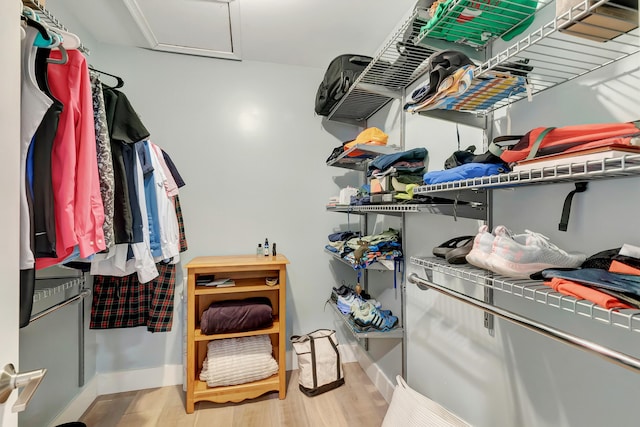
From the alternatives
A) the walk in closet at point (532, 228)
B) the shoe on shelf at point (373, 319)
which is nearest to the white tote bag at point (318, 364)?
the shoe on shelf at point (373, 319)

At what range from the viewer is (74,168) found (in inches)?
37.6

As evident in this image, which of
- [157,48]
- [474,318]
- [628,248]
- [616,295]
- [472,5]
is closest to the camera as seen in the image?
[616,295]

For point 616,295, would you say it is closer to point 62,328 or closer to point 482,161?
point 482,161

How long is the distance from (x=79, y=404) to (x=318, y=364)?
4.85ft

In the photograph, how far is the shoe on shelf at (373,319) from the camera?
5.64 feet

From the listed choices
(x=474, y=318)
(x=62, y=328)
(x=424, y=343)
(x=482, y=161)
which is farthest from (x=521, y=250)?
(x=62, y=328)

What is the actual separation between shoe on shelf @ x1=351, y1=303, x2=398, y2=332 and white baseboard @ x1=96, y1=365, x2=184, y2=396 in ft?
4.59

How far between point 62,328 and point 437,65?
7.42 feet

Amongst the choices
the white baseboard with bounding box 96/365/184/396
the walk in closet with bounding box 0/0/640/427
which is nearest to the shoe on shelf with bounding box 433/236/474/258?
the walk in closet with bounding box 0/0/640/427

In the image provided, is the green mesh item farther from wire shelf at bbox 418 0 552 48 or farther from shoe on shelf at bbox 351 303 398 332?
shoe on shelf at bbox 351 303 398 332

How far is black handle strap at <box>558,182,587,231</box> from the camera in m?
0.82

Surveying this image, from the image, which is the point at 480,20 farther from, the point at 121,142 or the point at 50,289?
the point at 50,289

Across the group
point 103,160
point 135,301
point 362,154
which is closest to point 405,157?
point 362,154

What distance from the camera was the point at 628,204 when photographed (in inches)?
28.7
